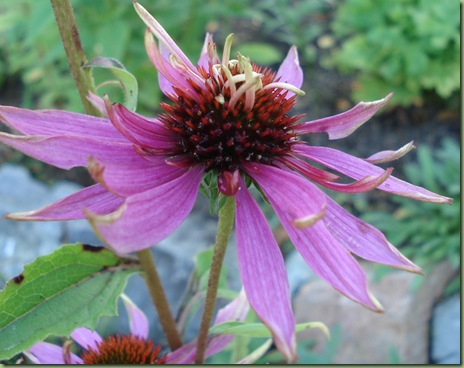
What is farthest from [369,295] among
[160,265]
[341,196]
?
[341,196]

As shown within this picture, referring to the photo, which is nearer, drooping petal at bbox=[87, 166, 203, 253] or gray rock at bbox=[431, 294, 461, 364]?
drooping petal at bbox=[87, 166, 203, 253]

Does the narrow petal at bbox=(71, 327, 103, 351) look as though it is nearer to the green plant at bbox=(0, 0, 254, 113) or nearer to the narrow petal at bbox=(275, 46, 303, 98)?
the narrow petal at bbox=(275, 46, 303, 98)

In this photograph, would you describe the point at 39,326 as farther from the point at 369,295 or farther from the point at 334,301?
the point at 334,301

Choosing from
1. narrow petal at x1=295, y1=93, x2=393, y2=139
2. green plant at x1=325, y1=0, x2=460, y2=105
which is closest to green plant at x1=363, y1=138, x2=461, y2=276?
green plant at x1=325, y1=0, x2=460, y2=105

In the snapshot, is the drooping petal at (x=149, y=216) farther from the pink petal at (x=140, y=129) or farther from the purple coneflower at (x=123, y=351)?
the purple coneflower at (x=123, y=351)

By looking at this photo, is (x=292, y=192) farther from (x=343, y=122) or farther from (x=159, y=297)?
(x=159, y=297)
